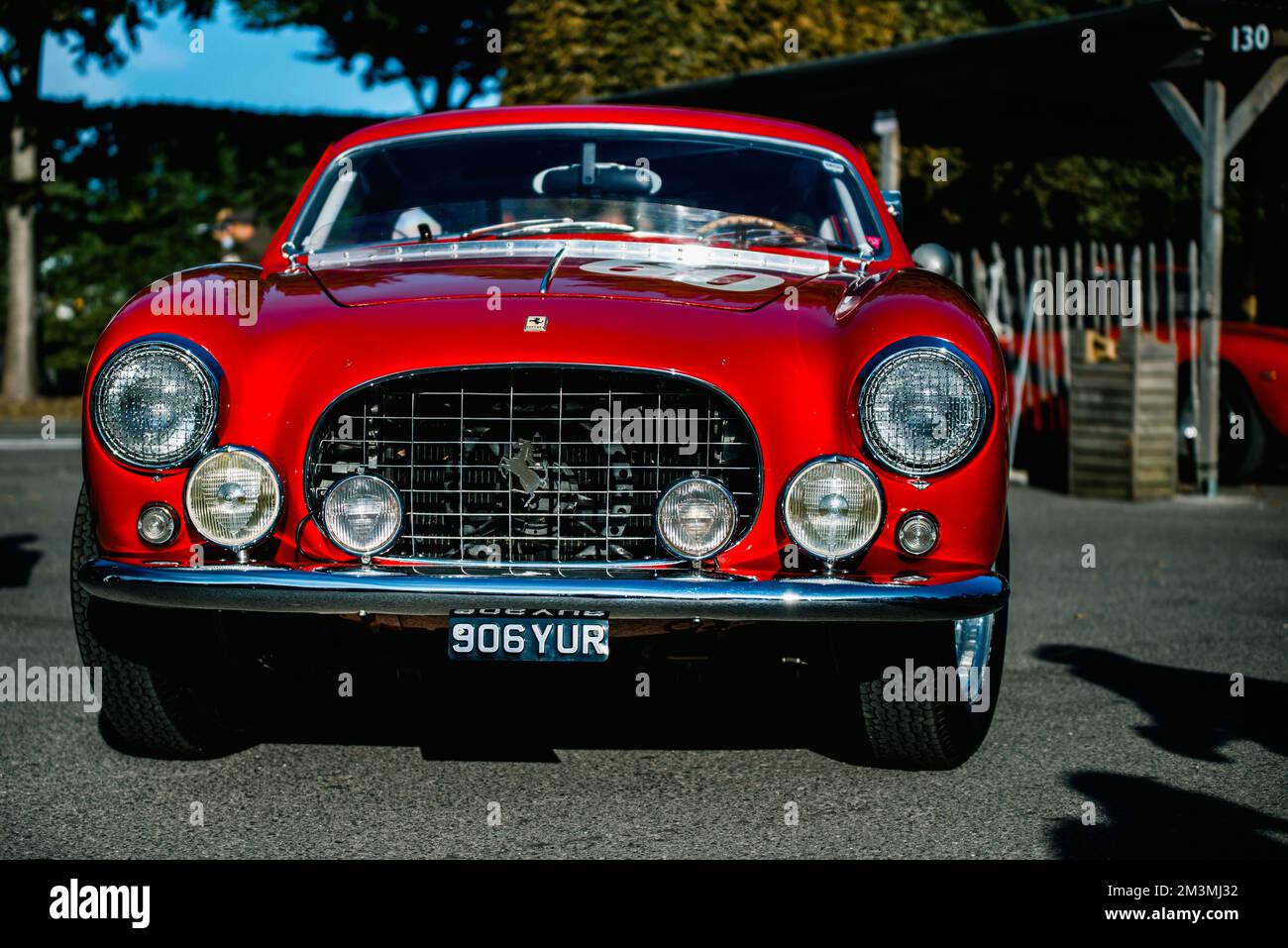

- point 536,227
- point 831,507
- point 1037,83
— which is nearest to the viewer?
point 831,507

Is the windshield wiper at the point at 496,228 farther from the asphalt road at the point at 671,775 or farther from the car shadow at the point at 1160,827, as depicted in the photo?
the car shadow at the point at 1160,827

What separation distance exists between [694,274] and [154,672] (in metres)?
1.50

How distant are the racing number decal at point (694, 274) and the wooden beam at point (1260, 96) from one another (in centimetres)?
719

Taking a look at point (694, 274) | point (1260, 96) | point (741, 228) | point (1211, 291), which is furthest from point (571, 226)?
point (1260, 96)

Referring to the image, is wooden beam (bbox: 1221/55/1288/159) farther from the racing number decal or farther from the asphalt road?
the racing number decal

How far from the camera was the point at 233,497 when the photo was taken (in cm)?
334

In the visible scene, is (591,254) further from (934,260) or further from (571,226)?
(934,260)

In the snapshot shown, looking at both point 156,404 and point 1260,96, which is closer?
point 156,404

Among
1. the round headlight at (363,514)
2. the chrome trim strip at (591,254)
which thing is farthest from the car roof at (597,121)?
the round headlight at (363,514)

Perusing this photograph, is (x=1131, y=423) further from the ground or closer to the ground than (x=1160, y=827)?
further from the ground

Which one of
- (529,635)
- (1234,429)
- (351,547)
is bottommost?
(529,635)
